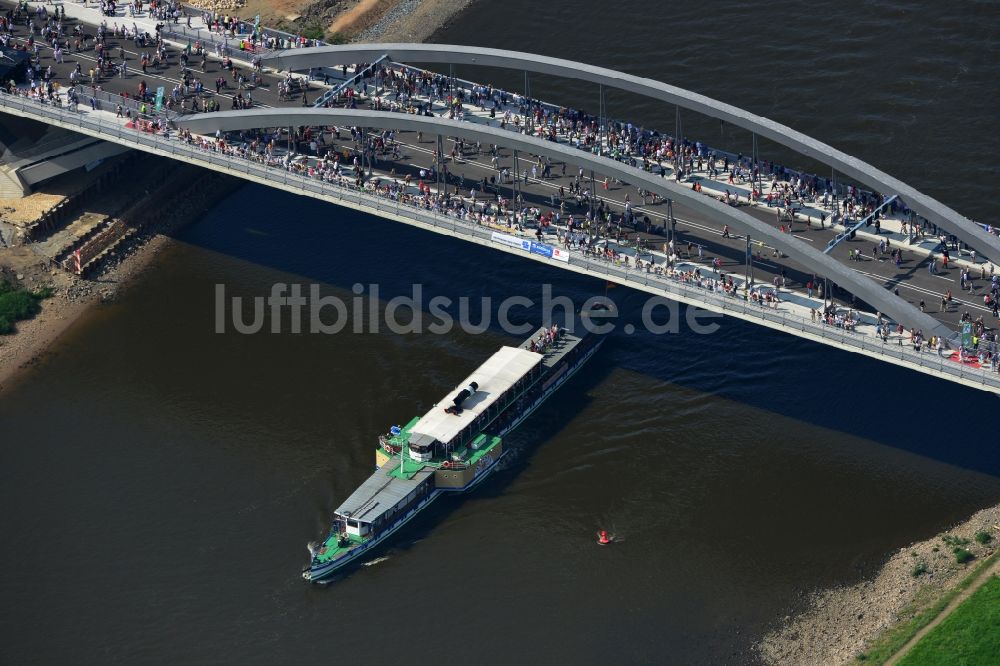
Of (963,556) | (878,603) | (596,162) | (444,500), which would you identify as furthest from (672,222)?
(878,603)

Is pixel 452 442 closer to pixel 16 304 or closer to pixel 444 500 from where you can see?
pixel 444 500

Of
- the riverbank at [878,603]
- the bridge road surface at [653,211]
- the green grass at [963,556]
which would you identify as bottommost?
the riverbank at [878,603]

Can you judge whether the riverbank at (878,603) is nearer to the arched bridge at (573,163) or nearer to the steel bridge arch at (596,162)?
the arched bridge at (573,163)

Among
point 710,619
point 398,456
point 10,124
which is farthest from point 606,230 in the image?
point 10,124

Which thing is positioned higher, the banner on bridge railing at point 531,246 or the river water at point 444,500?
the banner on bridge railing at point 531,246

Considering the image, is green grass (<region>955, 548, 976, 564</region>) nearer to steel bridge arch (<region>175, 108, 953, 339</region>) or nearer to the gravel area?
steel bridge arch (<region>175, 108, 953, 339</region>)

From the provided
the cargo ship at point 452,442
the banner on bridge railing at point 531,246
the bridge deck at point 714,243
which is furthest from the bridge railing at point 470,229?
the cargo ship at point 452,442

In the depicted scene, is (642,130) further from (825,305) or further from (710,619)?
(710,619)
